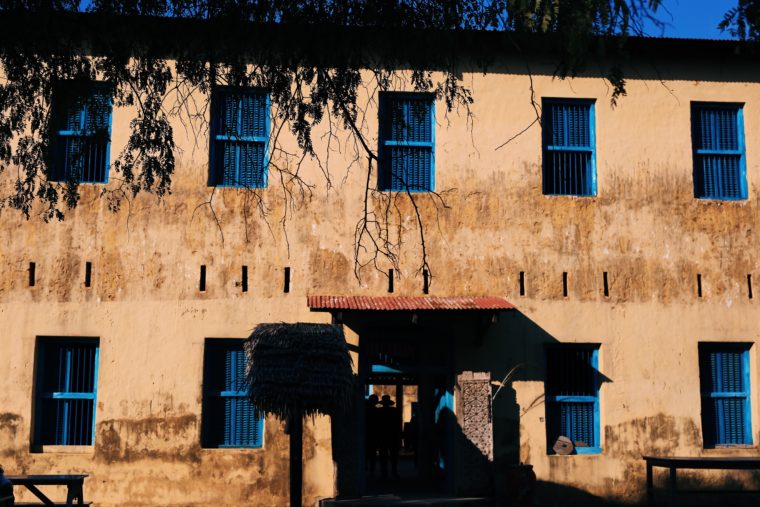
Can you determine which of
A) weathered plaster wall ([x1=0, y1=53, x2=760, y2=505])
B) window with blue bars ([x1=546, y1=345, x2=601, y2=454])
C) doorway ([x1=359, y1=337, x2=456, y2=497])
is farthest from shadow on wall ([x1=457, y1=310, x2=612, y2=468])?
doorway ([x1=359, y1=337, x2=456, y2=497])

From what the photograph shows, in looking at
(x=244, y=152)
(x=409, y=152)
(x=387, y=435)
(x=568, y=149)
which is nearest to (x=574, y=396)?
(x=568, y=149)

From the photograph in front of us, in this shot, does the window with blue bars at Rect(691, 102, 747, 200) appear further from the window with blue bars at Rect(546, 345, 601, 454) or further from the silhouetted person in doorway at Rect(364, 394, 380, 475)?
the silhouetted person in doorway at Rect(364, 394, 380, 475)

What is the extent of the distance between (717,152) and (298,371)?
818cm

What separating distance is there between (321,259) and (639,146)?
5365 mm

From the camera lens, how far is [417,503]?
13875mm

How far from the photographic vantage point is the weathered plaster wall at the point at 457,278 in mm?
14625

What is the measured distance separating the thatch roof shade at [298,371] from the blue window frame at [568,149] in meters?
5.12

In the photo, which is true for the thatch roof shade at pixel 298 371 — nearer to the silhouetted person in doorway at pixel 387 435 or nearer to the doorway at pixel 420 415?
the doorway at pixel 420 415

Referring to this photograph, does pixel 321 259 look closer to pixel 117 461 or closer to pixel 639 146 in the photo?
pixel 117 461

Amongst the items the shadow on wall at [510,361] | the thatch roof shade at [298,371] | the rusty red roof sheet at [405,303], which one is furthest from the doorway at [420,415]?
the thatch roof shade at [298,371]

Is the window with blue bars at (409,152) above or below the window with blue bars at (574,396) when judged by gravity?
above

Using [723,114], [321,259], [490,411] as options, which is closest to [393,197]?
[321,259]

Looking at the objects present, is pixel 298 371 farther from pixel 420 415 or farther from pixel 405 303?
pixel 420 415

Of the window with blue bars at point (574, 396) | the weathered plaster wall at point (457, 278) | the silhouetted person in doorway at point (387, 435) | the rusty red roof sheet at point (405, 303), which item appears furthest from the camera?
the silhouetted person in doorway at point (387, 435)
